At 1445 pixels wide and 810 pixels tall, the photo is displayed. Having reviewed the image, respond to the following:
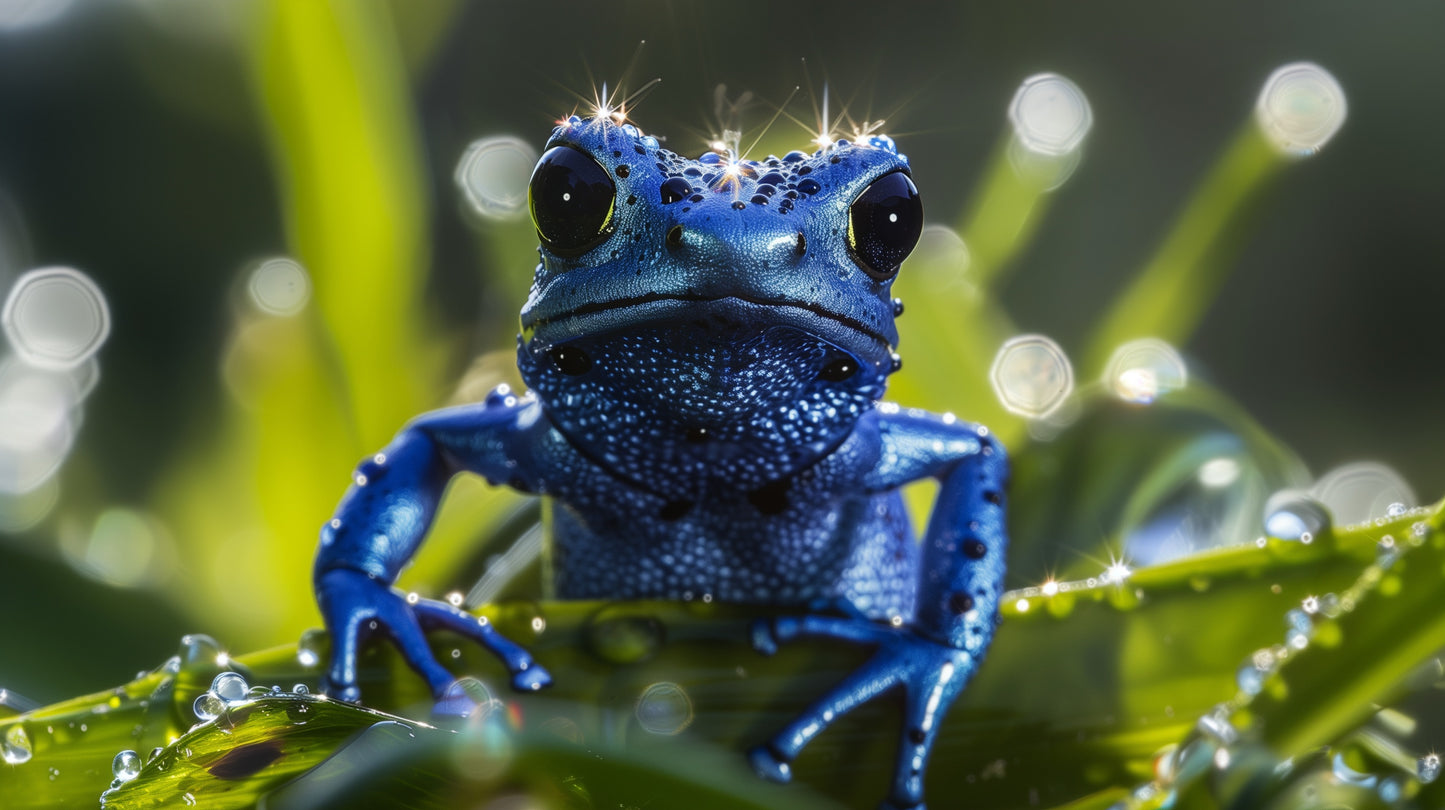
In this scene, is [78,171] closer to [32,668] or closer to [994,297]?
[32,668]

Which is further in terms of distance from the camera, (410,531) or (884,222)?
(410,531)

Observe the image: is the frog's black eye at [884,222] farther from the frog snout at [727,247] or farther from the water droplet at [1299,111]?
the water droplet at [1299,111]

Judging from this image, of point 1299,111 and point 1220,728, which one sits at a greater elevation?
point 1299,111

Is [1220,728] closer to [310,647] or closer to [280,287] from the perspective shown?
[310,647]

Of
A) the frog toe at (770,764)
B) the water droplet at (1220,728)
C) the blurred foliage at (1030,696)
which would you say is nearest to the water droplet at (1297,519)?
the blurred foliage at (1030,696)

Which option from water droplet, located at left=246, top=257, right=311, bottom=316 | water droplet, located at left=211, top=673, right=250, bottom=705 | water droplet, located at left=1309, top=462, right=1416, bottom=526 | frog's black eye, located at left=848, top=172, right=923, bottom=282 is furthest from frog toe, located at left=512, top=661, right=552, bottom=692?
water droplet, located at left=1309, top=462, right=1416, bottom=526

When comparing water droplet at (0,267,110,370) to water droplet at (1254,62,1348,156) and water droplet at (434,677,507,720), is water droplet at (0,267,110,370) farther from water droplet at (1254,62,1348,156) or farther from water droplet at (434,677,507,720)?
water droplet at (1254,62,1348,156)

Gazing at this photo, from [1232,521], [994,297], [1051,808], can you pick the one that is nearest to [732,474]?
[1051,808]

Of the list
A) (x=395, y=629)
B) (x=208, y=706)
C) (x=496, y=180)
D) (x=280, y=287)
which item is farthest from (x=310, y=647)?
(x=496, y=180)
